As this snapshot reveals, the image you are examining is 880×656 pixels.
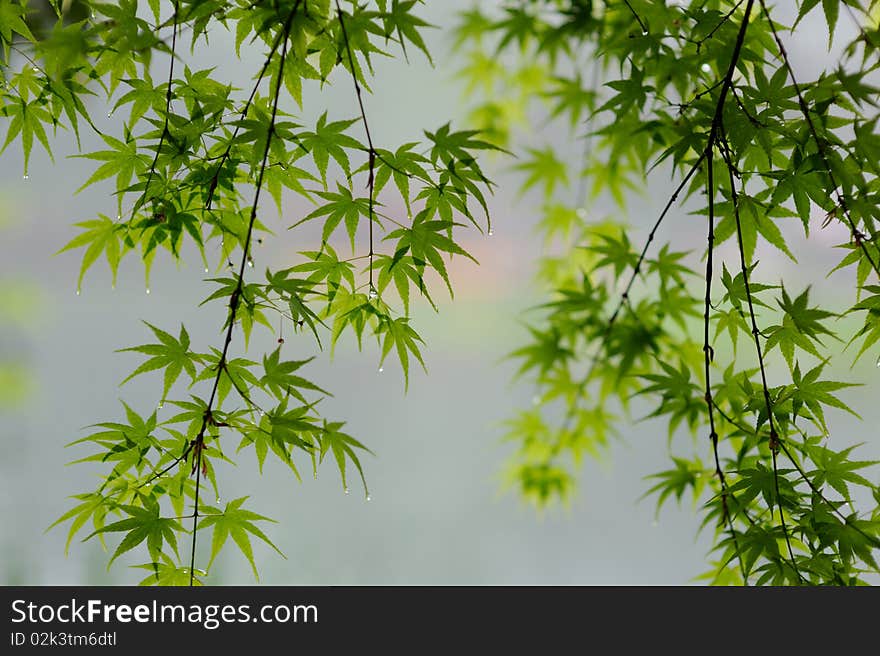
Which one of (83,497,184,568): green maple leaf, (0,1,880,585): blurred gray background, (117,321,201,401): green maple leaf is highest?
(0,1,880,585): blurred gray background

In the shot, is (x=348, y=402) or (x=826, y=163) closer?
(x=826, y=163)

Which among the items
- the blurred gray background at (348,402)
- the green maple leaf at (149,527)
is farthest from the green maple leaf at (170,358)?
the blurred gray background at (348,402)

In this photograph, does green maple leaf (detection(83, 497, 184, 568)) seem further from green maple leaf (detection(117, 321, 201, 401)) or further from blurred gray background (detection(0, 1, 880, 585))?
blurred gray background (detection(0, 1, 880, 585))

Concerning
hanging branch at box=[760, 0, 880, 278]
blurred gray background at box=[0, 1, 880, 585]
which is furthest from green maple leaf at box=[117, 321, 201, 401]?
blurred gray background at box=[0, 1, 880, 585]

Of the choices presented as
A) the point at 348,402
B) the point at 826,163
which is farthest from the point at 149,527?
the point at 348,402

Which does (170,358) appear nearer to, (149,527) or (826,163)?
(149,527)

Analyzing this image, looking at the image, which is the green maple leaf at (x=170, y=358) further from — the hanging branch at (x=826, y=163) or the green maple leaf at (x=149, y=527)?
the hanging branch at (x=826, y=163)

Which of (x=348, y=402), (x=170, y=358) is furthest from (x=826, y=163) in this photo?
(x=348, y=402)

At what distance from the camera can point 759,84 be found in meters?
0.81

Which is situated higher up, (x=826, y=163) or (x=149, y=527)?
(x=826, y=163)

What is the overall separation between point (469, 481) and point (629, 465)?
80 cm

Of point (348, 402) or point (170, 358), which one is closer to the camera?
point (170, 358)

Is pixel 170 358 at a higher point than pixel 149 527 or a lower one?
higher

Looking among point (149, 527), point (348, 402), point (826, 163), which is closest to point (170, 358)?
point (149, 527)
